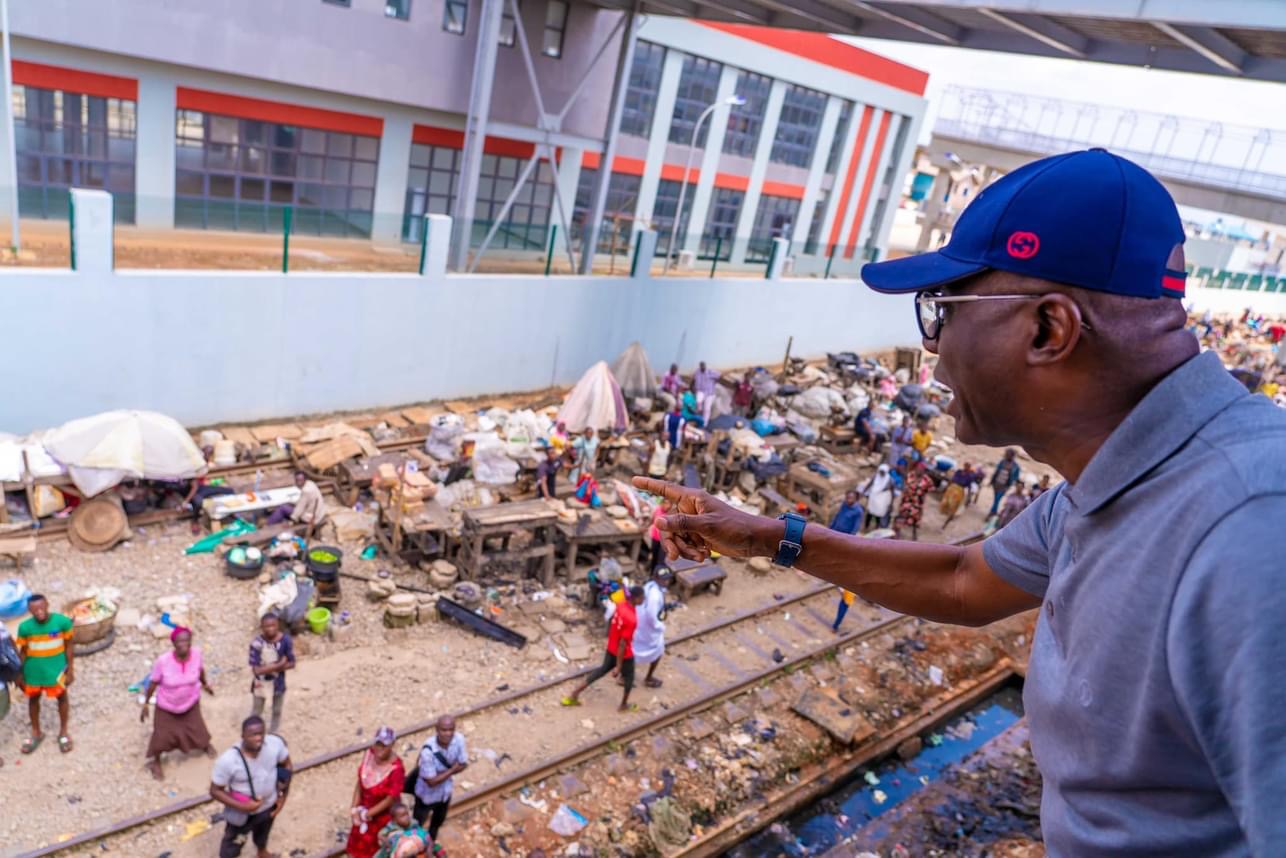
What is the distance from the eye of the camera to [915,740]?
10.8 meters

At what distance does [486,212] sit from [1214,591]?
25136mm

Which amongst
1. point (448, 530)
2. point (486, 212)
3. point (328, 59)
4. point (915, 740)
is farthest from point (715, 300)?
point (915, 740)

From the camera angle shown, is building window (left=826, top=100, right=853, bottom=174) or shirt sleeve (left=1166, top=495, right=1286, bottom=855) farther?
building window (left=826, top=100, right=853, bottom=174)

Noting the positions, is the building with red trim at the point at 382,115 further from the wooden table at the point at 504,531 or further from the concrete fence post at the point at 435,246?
the wooden table at the point at 504,531

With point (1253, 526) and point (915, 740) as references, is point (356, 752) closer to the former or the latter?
point (915, 740)

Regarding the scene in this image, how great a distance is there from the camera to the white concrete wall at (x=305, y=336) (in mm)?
12758

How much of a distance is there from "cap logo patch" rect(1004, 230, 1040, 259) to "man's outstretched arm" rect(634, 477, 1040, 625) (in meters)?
0.92

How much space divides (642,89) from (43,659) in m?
24.6

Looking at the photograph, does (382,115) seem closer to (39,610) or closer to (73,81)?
(73,81)

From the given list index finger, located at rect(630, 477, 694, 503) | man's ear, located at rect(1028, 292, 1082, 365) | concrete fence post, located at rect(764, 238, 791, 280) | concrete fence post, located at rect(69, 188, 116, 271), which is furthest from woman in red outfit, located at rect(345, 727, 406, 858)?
concrete fence post, located at rect(764, 238, 791, 280)

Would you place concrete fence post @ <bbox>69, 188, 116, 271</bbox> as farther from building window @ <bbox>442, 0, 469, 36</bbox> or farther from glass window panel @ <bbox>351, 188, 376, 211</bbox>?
building window @ <bbox>442, 0, 469, 36</bbox>

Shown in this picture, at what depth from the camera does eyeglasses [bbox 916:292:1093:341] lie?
135 centimetres

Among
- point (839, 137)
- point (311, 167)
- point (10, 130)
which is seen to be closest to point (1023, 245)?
point (10, 130)

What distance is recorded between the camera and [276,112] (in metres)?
19.8
